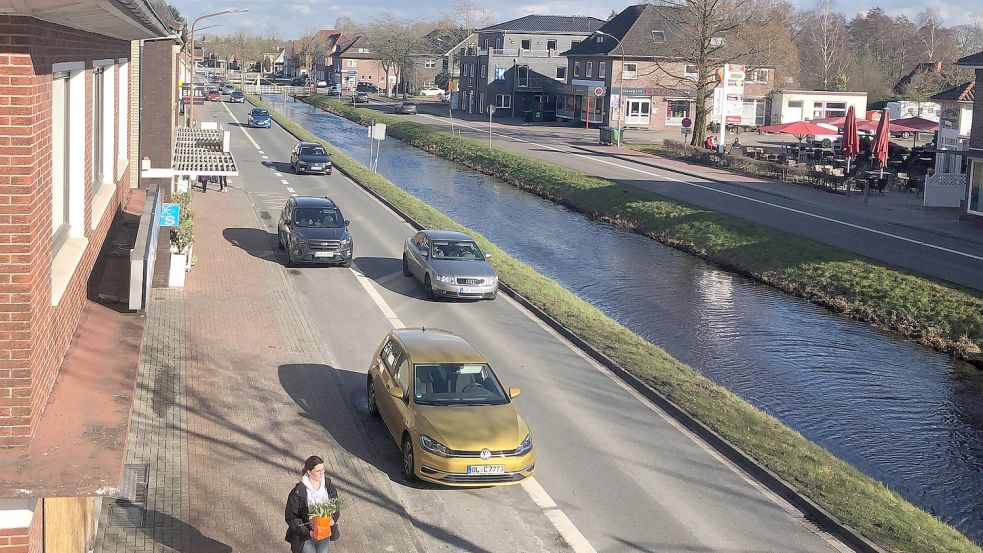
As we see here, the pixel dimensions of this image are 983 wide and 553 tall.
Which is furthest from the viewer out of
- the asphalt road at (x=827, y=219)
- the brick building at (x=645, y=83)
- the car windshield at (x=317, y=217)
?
the brick building at (x=645, y=83)

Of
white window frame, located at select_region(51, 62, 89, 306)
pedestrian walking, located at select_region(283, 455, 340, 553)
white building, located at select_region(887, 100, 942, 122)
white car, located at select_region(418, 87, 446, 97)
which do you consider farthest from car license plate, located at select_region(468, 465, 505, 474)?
white car, located at select_region(418, 87, 446, 97)

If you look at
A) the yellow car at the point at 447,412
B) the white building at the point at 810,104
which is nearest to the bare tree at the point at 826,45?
the white building at the point at 810,104

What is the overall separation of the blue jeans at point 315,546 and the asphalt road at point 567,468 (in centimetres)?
192

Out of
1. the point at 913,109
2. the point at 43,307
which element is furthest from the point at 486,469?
the point at 913,109

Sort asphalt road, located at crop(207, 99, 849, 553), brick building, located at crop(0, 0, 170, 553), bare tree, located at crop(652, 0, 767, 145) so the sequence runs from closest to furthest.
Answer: brick building, located at crop(0, 0, 170, 553)
asphalt road, located at crop(207, 99, 849, 553)
bare tree, located at crop(652, 0, 767, 145)

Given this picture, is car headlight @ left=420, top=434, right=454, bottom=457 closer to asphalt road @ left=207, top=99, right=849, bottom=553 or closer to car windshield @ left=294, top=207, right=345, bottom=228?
asphalt road @ left=207, top=99, right=849, bottom=553

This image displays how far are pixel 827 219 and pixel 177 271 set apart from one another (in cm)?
2354

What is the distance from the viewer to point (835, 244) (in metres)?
31.8

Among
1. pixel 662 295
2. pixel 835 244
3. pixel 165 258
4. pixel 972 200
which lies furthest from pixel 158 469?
pixel 972 200

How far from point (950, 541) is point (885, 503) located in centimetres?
102

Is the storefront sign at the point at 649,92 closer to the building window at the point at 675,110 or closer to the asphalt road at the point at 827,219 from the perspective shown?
the building window at the point at 675,110

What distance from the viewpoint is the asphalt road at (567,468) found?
459 inches

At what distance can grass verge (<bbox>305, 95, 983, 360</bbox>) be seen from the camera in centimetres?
2386

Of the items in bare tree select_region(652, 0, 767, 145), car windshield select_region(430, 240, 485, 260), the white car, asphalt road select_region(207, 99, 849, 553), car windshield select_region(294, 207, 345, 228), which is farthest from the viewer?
the white car
